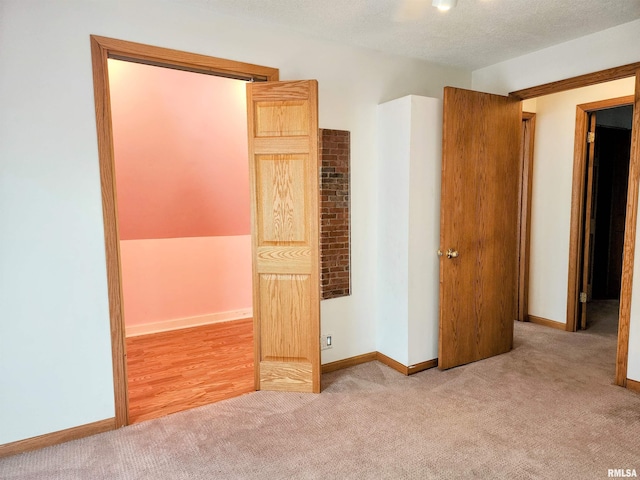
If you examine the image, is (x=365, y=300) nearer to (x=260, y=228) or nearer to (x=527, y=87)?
(x=260, y=228)

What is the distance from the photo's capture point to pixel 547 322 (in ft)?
13.8

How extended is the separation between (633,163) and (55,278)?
3684 millimetres

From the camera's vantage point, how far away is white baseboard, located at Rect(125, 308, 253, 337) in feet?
13.4

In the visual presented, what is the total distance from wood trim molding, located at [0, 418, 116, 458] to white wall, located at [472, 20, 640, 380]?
346cm

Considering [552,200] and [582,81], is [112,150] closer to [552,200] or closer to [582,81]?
[582,81]

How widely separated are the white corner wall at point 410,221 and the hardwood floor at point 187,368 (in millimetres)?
1260

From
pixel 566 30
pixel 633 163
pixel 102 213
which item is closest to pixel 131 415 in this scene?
pixel 102 213

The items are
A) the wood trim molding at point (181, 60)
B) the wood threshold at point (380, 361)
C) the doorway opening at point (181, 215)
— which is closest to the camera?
the wood trim molding at point (181, 60)

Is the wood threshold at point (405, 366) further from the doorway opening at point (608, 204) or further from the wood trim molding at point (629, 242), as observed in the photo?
the doorway opening at point (608, 204)

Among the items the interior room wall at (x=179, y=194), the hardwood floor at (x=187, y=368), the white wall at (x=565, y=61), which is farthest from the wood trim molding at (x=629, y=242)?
the interior room wall at (x=179, y=194)

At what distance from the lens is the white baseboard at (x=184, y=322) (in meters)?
4.09

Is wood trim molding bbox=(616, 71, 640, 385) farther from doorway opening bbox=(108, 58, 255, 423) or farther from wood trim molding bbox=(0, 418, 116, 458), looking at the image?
wood trim molding bbox=(0, 418, 116, 458)

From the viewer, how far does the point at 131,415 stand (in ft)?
8.44

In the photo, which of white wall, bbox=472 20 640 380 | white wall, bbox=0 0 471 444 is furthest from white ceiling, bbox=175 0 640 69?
white wall, bbox=0 0 471 444
